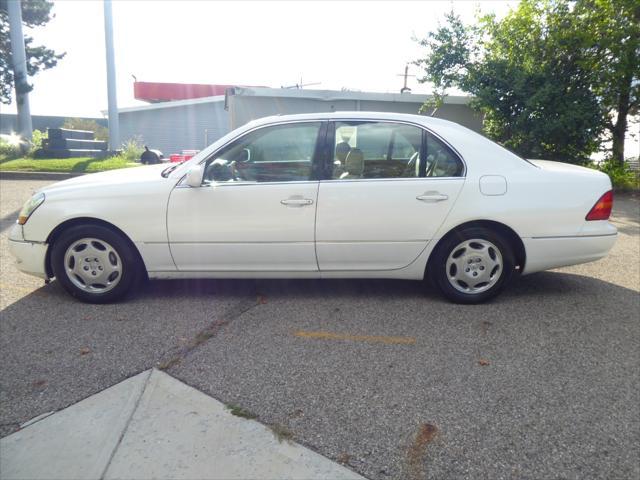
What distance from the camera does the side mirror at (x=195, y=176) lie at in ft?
13.1

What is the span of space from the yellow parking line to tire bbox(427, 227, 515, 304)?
827 mm

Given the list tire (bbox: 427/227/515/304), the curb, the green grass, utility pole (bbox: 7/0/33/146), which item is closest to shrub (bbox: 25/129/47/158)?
utility pole (bbox: 7/0/33/146)

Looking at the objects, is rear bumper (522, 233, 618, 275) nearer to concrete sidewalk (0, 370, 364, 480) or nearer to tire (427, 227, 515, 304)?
tire (427, 227, 515, 304)

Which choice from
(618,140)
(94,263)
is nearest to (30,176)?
(94,263)

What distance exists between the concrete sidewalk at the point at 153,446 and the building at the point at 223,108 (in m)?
11.7

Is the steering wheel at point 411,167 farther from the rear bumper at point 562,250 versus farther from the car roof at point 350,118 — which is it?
the rear bumper at point 562,250

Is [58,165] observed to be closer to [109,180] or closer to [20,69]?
[20,69]

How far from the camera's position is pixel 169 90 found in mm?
33344

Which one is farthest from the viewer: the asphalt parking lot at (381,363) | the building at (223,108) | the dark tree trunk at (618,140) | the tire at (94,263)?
the building at (223,108)

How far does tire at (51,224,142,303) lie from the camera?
4117 mm

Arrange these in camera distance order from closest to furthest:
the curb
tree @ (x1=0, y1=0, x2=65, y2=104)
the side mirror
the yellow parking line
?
the yellow parking line
the side mirror
the curb
tree @ (x1=0, y1=0, x2=65, y2=104)

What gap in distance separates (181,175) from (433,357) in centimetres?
243

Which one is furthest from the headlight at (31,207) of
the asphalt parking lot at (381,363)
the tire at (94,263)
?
the asphalt parking lot at (381,363)

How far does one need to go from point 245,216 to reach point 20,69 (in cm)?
2104
